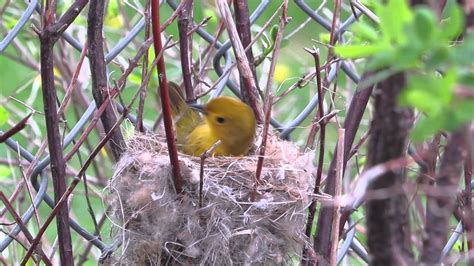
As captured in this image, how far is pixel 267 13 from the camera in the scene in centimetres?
734

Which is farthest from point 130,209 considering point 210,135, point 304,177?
point 210,135

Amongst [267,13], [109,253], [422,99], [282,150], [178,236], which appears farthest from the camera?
[267,13]

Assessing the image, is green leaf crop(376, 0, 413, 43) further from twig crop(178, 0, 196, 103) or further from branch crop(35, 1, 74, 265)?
twig crop(178, 0, 196, 103)

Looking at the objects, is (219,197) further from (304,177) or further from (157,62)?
(157,62)

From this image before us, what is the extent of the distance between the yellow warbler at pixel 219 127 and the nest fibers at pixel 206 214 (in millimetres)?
327

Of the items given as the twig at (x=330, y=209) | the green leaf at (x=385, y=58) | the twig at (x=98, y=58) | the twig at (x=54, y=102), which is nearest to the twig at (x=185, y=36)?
the twig at (x=98, y=58)

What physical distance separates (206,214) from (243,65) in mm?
443

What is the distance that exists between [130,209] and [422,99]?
1682 mm

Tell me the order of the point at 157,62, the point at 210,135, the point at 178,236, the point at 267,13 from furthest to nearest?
the point at 267,13 < the point at 210,135 < the point at 178,236 < the point at 157,62

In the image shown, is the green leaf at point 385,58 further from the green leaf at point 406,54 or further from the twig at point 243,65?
the twig at point 243,65

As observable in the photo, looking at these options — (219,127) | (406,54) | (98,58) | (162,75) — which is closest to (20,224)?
(98,58)

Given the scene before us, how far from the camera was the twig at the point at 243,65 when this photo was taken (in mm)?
2251

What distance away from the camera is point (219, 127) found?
3.14 metres

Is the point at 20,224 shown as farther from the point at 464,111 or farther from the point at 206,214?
the point at 464,111
